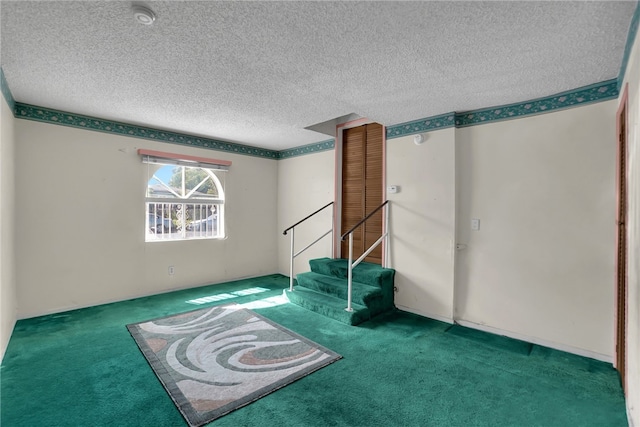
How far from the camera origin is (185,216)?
4.54 meters

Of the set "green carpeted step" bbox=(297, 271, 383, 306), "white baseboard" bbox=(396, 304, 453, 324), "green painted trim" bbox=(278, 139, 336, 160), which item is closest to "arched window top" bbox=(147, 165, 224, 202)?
"green painted trim" bbox=(278, 139, 336, 160)

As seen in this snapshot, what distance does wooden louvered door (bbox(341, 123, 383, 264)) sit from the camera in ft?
13.6

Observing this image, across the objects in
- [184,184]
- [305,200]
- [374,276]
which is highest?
[184,184]

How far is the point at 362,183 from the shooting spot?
4363 millimetres

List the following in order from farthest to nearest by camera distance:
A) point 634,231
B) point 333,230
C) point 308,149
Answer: point 308,149, point 333,230, point 634,231

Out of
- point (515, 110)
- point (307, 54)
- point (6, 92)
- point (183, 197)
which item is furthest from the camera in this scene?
point (183, 197)

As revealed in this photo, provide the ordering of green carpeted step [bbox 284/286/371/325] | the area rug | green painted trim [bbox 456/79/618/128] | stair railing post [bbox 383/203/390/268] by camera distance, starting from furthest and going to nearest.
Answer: stair railing post [bbox 383/203/390/268] → green carpeted step [bbox 284/286/371/325] → green painted trim [bbox 456/79/618/128] → the area rug

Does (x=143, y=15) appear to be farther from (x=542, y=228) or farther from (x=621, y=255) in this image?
(x=621, y=255)

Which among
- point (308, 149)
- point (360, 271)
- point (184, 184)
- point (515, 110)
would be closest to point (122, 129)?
point (184, 184)

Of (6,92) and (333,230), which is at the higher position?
(6,92)

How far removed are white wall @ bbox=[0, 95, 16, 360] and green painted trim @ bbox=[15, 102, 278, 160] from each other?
0.83 feet

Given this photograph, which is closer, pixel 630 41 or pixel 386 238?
pixel 630 41

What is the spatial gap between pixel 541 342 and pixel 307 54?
3.34 metres

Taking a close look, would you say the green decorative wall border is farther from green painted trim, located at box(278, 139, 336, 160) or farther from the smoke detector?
the smoke detector
